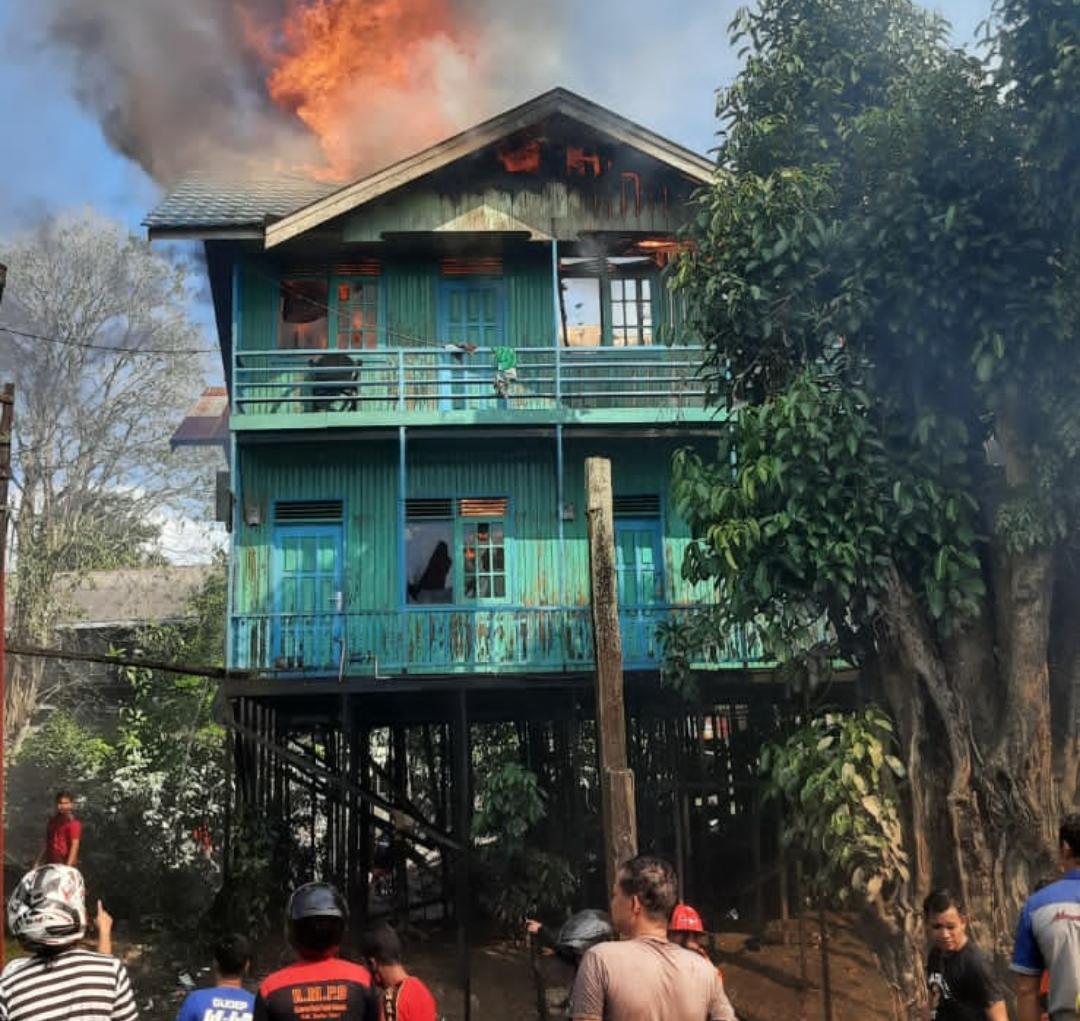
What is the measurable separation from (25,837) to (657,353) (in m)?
18.4

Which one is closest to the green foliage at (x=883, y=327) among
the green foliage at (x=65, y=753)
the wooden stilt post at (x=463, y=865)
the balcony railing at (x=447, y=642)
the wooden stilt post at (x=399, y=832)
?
the balcony railing at (x=447, y=642)

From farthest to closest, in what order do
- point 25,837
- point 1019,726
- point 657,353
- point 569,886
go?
point 25,837, point 657,353, point 569,886, point 1019,726

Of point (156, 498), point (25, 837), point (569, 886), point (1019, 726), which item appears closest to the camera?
point (1019, 726)

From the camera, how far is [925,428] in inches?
402

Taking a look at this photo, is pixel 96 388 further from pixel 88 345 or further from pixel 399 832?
pixel 399 832

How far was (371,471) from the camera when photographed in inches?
649

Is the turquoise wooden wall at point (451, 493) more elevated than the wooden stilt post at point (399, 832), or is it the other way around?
the turquoise wooden wall at point (451, 493)

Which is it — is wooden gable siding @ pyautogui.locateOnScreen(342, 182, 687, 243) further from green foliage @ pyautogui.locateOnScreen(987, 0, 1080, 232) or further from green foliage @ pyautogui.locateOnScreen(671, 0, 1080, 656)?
green foliage @ pyautogui.locateOnScreen(987, 0, 1080, 232)

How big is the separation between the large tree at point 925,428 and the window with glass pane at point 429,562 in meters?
5.91

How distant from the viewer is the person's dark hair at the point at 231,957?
487 cm

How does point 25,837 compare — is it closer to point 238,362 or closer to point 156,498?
point 156,498

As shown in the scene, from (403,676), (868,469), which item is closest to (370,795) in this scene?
(403,676)

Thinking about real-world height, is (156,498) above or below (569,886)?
above

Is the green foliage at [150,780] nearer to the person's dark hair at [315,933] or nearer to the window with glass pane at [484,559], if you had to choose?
the window with glass pane at [484,559]
